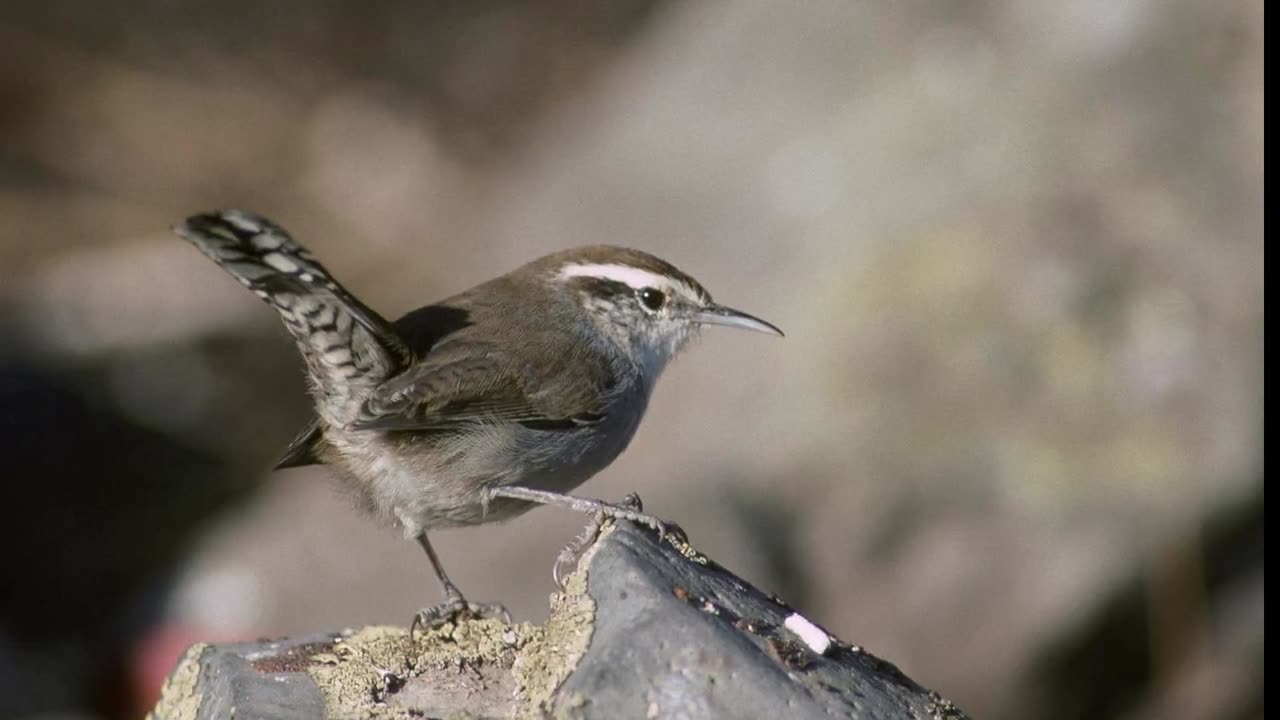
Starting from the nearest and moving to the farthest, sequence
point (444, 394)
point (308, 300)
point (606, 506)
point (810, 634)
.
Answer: point (810, 634) < point (606, 506) < point (308, 300) < point (444, 394)

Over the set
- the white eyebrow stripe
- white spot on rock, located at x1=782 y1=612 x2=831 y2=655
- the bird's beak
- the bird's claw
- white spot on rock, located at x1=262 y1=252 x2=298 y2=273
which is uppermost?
the bird's beak

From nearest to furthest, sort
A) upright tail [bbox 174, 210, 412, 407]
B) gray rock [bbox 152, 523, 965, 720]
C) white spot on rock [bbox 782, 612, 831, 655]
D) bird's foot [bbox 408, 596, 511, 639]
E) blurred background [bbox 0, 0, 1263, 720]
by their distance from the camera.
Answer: gray rock [bbox 152, 523, 965, 720] < white spot on rock [bbox 782, 612, 831, 655] < bird's foot [bbox 408, 596, 511, 639] < upright tail [bbox 174, 210, 412, 407] < blurred background [bbox 0, 0, 1263, 720]

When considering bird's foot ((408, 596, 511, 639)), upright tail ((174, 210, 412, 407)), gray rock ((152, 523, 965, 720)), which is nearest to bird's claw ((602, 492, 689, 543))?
gray rock ((152, 523, 965, 720))

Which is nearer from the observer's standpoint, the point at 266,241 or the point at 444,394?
the point at 266,241

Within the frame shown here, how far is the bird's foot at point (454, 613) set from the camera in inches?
149

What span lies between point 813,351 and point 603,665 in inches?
193

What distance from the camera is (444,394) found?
4375 millimetres

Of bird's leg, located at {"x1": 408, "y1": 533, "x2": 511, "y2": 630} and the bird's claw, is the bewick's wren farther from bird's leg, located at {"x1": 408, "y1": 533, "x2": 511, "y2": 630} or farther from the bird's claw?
the bird's claw

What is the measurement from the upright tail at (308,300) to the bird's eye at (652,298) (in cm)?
98

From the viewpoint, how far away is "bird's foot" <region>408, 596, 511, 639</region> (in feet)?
12.4

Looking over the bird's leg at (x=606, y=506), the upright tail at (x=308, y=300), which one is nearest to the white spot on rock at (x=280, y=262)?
the upright tail at (x=308, y=300)

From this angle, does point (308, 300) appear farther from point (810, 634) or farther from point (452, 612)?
point (810, 634)

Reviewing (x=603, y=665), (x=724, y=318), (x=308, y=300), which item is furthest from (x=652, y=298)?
(x=603, y=665)
